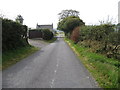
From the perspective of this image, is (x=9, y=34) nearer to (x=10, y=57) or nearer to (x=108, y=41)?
(x=10, y=57)

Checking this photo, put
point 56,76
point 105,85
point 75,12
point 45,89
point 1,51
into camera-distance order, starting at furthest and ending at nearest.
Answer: point 75,12 → point 1,51 → point 56,76 → point 105,85 → point 45,89

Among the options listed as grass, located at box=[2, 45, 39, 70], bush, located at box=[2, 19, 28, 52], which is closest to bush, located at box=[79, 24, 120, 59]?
grass, located at box=[2, 45, 39, 70]

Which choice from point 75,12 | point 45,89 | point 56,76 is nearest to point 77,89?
point 45,89

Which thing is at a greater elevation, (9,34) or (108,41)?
(9,34)

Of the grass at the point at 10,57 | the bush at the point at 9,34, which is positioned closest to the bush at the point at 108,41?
the grass at the point at 10,57

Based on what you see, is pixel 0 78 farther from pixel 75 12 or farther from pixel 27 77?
pixel 75 12

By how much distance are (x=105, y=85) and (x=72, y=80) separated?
149 centimetres

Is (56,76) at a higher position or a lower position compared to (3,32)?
lower

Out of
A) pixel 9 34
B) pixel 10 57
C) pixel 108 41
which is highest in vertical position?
pixel 9 34

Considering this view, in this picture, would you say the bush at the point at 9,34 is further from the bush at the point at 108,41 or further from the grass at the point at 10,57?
the bush at the point at 108,41

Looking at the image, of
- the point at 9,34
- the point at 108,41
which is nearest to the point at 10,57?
the point at 9,34

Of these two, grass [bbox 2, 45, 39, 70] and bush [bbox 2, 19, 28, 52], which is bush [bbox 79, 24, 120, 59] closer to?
grass [bbox 2, 45, 39, 70]

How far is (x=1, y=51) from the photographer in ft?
42.0

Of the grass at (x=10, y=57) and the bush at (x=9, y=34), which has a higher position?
the bush at (x=9, y=34)
